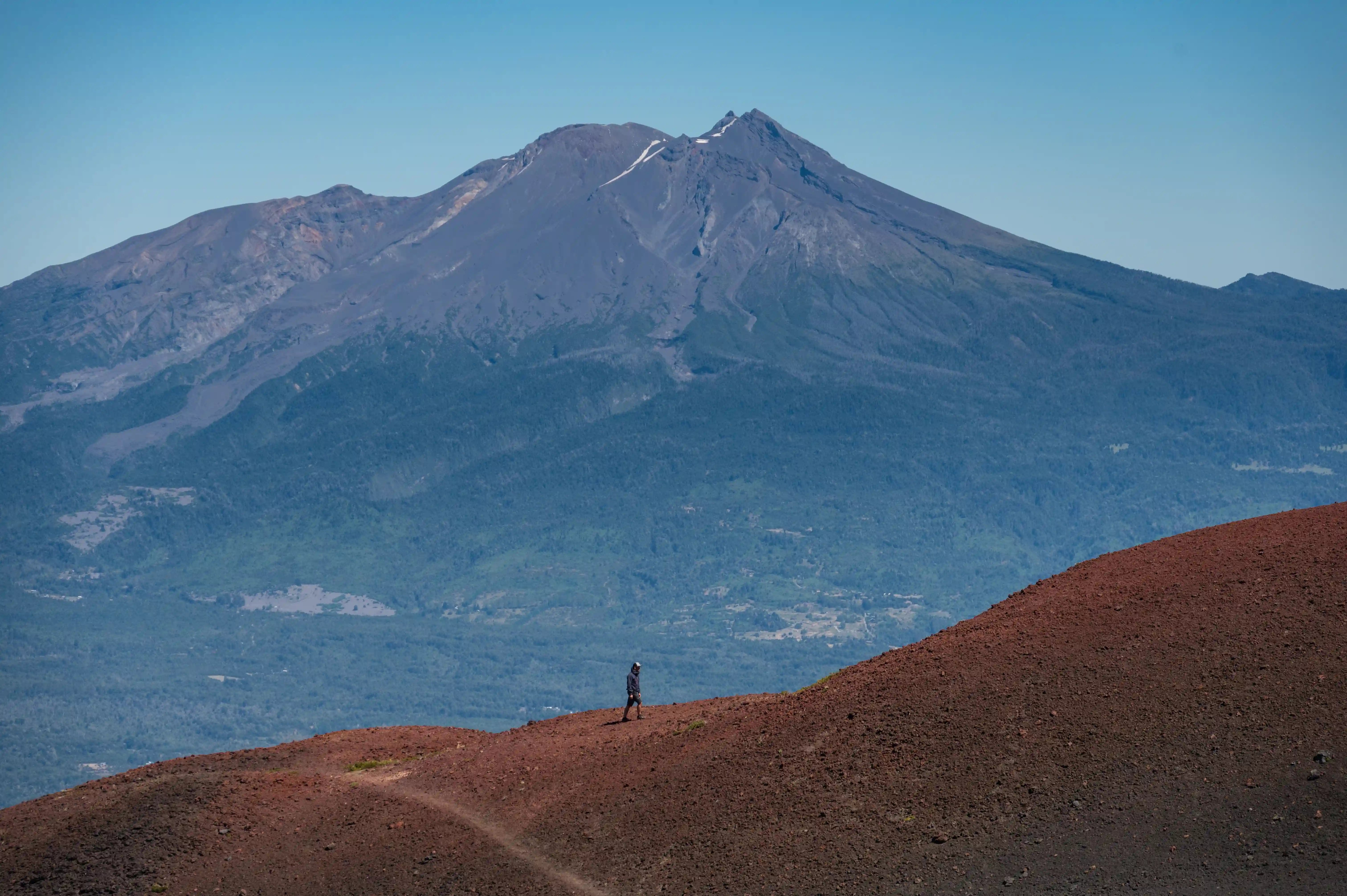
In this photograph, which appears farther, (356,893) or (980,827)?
(356,893)

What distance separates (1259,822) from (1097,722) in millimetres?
3223

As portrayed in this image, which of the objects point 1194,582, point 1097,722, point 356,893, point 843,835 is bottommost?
point 356,893

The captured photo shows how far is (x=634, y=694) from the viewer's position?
3331 cm

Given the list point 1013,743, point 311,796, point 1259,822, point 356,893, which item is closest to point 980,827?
point 1013,743

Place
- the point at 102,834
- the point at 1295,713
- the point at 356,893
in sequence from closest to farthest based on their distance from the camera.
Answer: the point at 1295,713
the point at 356,893
the point at 102,834

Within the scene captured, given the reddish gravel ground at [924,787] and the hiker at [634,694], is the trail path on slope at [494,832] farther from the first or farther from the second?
the hiker at [634,694]

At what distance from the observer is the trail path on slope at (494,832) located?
25516 millimetres

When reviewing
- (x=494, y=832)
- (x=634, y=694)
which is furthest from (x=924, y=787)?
(x=634, y=694)

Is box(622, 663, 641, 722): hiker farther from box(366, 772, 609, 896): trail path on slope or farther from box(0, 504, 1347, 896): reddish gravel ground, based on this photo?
box(366, 772, 609, 896): trail path on slope

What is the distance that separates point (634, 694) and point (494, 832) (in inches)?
248

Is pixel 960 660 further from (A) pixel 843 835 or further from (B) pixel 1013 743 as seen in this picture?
(A) pixel 843 835

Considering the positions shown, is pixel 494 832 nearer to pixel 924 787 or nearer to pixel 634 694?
pixel 634 694

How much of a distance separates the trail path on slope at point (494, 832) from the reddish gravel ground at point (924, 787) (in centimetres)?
5

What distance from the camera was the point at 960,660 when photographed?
28.2 meters
